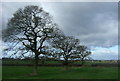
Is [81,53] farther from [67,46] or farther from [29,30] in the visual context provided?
[29,30]

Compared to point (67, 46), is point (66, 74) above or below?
below

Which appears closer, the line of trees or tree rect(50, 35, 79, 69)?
the line of trees

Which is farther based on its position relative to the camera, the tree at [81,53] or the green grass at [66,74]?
the tree at [81,53]

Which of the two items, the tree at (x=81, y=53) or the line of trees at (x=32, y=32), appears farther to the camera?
the tree at (x=81, y=53)

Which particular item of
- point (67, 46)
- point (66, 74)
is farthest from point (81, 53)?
point (66, 74)

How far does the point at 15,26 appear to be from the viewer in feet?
128

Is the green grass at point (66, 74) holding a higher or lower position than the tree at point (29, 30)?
lower

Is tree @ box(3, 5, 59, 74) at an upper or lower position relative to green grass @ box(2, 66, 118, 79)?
upper

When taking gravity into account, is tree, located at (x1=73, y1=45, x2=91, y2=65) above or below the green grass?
above

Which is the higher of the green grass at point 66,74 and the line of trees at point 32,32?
the line of trees at point 32,32

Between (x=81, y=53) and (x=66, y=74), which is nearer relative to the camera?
(x=66, y=74)

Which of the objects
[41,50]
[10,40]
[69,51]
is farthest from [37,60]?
[69,51]

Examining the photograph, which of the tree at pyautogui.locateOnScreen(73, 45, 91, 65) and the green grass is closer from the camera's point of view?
the green grass

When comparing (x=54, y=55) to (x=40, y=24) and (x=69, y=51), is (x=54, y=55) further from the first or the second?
(x=69, y=51)
